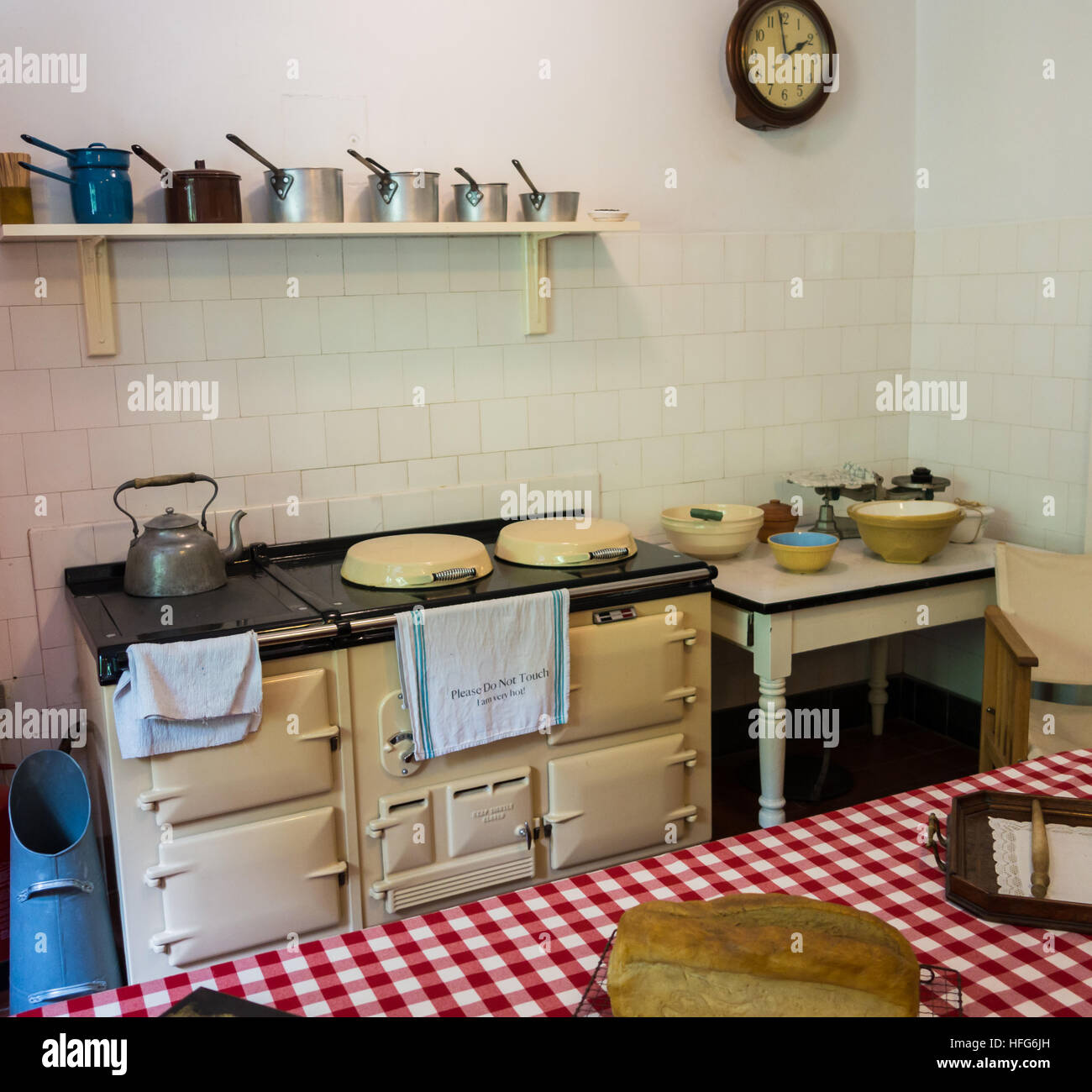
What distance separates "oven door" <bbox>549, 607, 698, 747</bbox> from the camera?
111 inches

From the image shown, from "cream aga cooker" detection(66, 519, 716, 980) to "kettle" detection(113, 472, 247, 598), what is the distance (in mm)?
48

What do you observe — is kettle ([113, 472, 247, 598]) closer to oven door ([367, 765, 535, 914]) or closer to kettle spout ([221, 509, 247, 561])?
kettle spout ([221, 509, 247, 561])

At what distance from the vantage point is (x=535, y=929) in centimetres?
137

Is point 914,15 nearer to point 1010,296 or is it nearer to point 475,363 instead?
point 1010,296

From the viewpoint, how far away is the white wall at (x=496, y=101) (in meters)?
2.78

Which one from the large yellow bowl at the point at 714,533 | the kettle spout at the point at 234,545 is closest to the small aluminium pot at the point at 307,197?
the kettle spout at the point at 234,545

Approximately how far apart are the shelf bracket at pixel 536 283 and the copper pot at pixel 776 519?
894 millimetres

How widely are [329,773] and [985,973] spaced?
1633 millimetres

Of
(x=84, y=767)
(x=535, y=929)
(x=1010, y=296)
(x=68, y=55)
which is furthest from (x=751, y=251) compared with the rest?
(x=535, y=929)

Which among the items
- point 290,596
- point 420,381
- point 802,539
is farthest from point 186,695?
point 802,539

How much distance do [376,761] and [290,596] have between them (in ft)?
1.44

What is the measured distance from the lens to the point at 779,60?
356 centimetres

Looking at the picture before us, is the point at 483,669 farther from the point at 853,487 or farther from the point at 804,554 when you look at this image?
the point at 853,487

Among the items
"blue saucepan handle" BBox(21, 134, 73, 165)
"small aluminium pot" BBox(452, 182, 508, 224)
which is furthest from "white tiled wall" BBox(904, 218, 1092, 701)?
"blue saucepan handle" BBox(21, 134, 73, 165)
